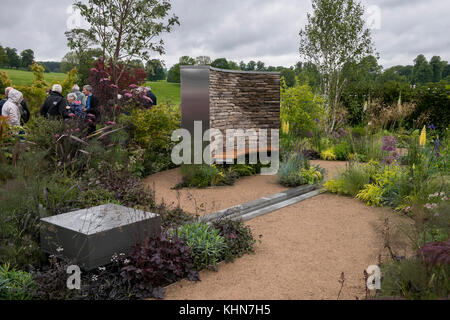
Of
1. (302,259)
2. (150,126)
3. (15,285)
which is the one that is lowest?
(302,259)

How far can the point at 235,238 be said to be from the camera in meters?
4.29

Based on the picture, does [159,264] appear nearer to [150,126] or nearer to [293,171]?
[293,171]

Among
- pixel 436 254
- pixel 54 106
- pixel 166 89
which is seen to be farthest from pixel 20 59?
pixel 436 254

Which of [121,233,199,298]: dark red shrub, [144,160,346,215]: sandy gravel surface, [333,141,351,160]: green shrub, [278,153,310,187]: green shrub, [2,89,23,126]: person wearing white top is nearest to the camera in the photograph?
[121,233,199,298]: dark red shrub

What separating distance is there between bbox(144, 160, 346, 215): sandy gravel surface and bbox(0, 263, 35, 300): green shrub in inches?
103

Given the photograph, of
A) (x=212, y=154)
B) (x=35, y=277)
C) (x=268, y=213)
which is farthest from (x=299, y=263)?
(x=212, y=154)

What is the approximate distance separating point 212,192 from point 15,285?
410cm

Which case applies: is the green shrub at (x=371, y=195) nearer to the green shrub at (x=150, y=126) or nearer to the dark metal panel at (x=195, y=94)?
the dark metal panel at (x=195, y=94)

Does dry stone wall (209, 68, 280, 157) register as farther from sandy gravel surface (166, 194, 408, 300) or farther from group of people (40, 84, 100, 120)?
sandy gravel surface (166, 194, 408, 300)

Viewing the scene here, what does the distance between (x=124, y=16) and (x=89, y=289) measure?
746 centimetres

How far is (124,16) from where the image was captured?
29.9ft

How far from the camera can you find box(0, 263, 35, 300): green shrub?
300 centimetres

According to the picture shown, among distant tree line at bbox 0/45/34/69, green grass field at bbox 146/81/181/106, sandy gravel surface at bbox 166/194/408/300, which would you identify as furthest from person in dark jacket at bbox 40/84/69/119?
distant tree line at bbox 0/45/34/69
